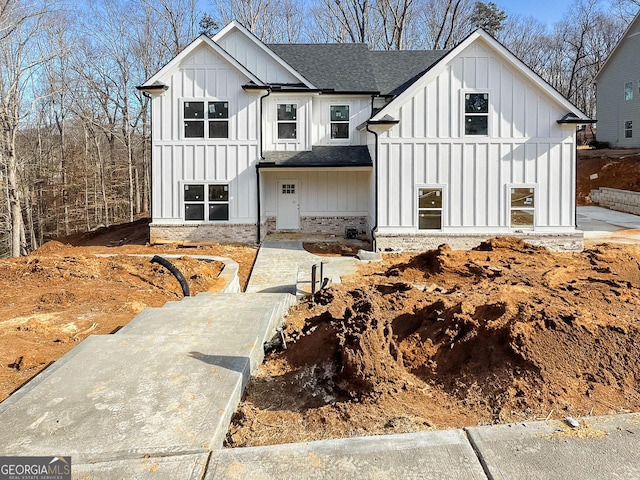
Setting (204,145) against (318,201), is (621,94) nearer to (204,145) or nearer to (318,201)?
(318,201)

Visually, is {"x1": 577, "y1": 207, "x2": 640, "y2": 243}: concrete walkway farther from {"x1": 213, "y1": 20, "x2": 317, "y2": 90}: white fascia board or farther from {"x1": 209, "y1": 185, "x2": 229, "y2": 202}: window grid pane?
{"x1": 209, "y1": 185, "x2": 229, "y2": 202}: window grid pane

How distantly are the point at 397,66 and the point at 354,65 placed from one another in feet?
7.22

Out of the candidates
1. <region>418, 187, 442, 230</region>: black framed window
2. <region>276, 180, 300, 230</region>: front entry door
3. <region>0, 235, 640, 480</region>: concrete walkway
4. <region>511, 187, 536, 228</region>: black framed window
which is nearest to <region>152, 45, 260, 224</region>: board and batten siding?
<region>276, 180, 300, 230</region>: front entry door

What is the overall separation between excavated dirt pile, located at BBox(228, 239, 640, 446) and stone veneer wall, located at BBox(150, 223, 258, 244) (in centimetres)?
1166

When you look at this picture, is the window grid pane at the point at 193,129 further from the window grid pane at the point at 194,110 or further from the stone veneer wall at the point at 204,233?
the stone veneer wall at the point at 204,233

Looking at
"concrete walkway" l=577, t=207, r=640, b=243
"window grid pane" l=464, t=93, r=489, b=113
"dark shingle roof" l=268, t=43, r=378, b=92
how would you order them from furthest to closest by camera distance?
"dark shingle roof" l=268, t=43, r=378, b=92
"concrete walkway" l=577, t=207, r=640, b=243
"window grid pane" l=464, t=93, r=489, b=113

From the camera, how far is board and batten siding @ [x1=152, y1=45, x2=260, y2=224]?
17219 mm

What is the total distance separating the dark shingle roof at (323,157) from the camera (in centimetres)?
1731

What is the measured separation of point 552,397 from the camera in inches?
152

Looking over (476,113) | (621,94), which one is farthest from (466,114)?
(621,94)

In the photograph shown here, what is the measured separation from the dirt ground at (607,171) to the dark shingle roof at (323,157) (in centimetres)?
1722

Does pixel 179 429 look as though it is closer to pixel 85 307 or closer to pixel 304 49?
pixel 85 307

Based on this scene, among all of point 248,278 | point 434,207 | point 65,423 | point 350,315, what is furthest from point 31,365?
point 434,207

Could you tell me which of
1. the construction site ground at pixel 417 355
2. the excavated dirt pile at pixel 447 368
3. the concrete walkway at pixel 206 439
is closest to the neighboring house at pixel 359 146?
the construction site ground at pixel 417 355
